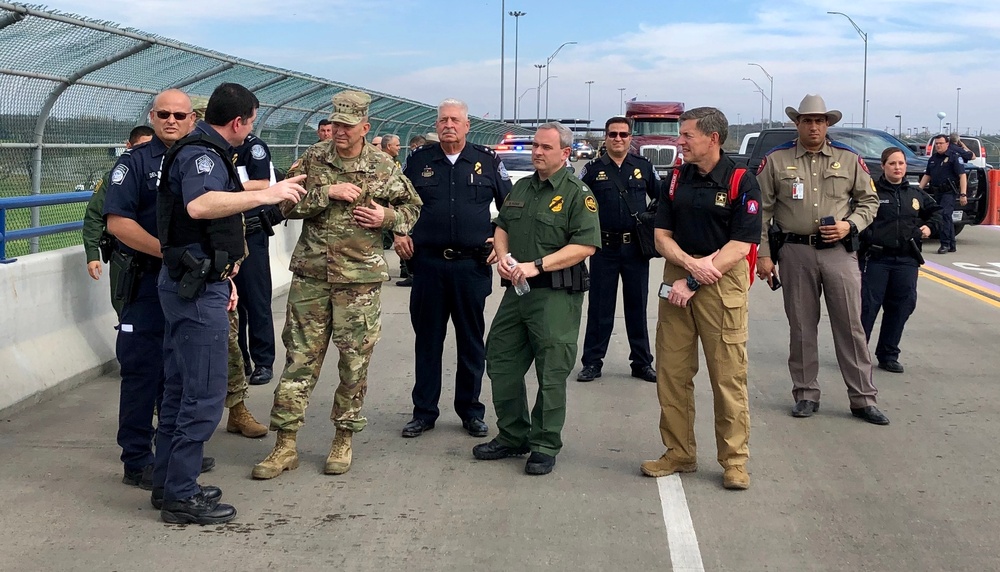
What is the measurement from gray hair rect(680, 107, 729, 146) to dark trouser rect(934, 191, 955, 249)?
12641 mm

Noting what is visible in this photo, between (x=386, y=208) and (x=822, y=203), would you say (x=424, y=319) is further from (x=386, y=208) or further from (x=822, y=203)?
(x=822, y=203)

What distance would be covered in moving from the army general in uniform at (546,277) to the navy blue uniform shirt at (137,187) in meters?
1.88

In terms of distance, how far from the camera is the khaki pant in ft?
18.6

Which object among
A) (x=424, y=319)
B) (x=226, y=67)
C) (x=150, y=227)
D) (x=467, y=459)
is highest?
→ (x=226, y=67)

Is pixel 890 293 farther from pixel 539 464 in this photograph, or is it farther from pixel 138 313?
pixel 138 313

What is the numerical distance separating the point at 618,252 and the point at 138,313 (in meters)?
3.96

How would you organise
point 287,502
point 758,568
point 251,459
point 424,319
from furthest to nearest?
point 424,319 < point 251,459 < point 287,502 < point 758,568

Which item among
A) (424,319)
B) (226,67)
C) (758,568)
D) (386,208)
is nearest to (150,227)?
(386,208)

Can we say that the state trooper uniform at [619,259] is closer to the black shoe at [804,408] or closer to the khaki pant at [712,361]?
the black shoe at [804,408]

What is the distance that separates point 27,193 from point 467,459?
213 inches

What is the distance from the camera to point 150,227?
539 centimetres

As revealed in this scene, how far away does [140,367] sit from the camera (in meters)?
5.47

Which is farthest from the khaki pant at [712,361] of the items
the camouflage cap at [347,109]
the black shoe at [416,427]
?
the camouflage cap at [347,109]

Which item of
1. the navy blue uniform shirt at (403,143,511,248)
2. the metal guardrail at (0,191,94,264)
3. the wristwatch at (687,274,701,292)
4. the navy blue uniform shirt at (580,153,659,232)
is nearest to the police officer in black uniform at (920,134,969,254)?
the navy blue uniform shirt at (580,153,659,232)
